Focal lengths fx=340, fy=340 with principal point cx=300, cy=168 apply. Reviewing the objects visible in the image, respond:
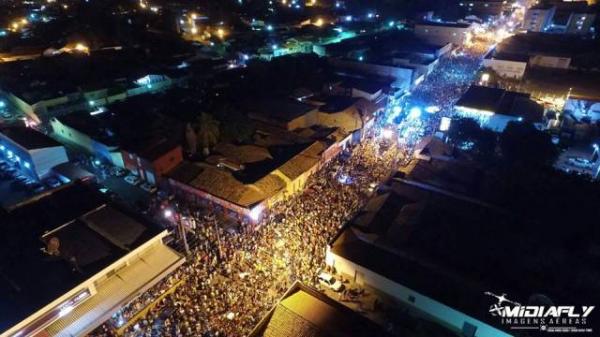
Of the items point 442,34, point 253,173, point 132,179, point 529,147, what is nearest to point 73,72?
point 132,179

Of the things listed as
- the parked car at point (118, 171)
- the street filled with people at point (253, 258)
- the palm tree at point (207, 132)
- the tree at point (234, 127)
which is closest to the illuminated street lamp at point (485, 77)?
the street filled with people at point (253, 258)

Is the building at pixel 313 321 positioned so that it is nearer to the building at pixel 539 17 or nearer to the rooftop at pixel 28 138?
the rooftop at pixel 28 138

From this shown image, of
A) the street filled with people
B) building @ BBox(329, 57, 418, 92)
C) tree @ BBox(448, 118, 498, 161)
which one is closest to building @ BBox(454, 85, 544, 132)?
tree @ BBox(448, 118, 498, 161)

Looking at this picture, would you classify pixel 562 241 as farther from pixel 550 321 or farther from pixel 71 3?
pixel 71 3

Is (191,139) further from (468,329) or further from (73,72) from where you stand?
(73,72)

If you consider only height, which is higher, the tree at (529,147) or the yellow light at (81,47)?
the yellow light at (81,47)

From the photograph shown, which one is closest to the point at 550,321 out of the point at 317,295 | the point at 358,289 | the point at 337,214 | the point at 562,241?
the point at 562,241
